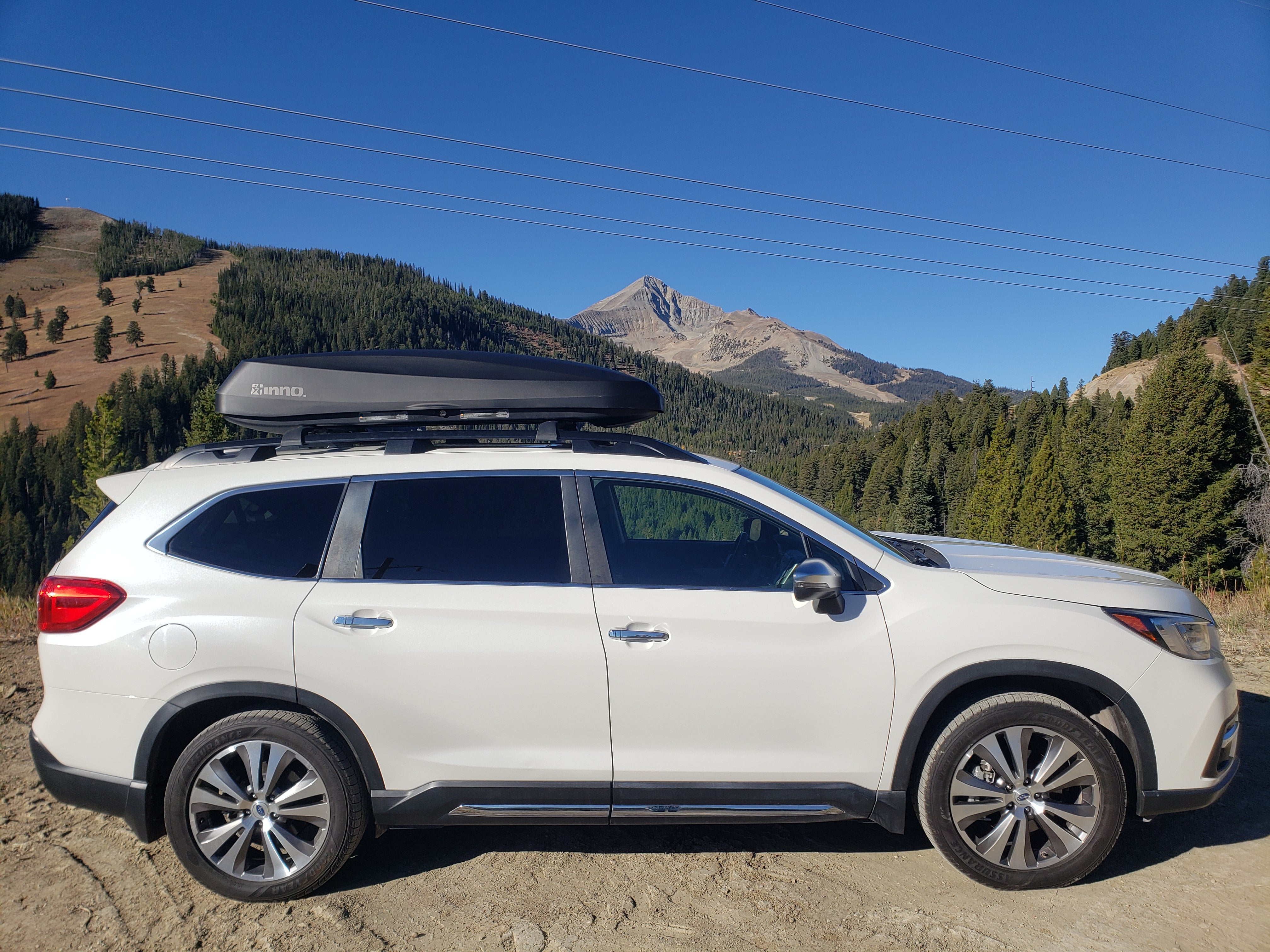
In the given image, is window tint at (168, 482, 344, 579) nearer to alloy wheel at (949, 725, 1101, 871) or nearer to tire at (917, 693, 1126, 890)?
tire at (917, 693, 1126, 890)

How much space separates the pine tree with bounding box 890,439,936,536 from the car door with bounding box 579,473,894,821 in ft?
283

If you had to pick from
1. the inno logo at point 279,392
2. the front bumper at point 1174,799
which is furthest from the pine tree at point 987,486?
the inno logo at point 279,392

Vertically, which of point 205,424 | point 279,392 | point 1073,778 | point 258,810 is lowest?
point 258,810

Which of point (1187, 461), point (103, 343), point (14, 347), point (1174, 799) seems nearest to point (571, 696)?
point (1174, 799)

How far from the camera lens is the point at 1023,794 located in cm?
299

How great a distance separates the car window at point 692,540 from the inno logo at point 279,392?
4.82ft

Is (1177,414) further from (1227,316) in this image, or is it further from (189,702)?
(189,702)

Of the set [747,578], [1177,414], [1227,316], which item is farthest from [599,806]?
[1227,316]

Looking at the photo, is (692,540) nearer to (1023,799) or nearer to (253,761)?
(1023,799)

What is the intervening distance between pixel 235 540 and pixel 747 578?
2.26 metres

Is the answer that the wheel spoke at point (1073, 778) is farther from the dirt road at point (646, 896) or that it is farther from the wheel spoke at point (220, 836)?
the wheel spoke at point (220, 836)

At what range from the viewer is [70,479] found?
252 ft

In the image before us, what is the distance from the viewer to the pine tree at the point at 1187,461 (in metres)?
55.1

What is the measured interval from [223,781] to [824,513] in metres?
2.85
